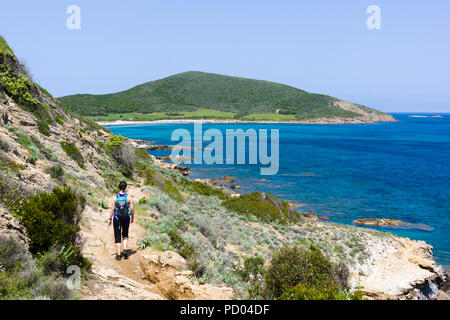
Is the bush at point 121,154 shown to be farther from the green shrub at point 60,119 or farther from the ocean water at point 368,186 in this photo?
the ocean water at point 368,186

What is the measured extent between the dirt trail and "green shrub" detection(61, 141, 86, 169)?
26.0 ft

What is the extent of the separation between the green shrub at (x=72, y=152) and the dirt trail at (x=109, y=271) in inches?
312

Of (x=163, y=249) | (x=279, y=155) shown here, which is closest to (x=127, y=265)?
(x=163, y=249)

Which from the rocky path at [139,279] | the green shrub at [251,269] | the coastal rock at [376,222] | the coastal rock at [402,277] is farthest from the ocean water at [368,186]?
the rocky path at [139,279]

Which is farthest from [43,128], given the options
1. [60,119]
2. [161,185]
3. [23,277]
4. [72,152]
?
[23,277]

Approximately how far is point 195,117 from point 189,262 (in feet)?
589

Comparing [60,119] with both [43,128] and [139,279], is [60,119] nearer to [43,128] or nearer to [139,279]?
[43,128]

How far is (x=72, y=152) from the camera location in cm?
1698

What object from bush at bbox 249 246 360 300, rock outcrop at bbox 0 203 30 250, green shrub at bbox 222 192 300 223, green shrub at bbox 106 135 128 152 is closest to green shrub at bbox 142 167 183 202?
green shrub at bbox 106 135 128 152

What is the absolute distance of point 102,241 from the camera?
8508 mm

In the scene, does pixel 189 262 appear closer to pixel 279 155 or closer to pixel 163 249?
pixel 163 249

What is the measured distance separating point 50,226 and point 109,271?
1.64 m

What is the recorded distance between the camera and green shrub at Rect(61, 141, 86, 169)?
1667cm
